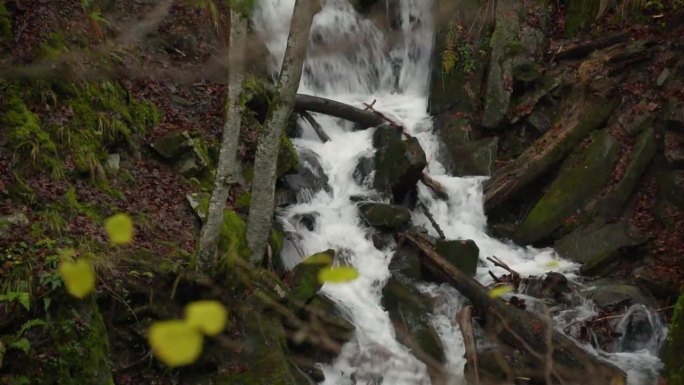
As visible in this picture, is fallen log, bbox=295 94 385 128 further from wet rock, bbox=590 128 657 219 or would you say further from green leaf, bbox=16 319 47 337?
green leaf, bbox=16 319 47 337

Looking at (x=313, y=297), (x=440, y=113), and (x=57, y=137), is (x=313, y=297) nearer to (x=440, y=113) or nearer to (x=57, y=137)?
(x=57, y=137)

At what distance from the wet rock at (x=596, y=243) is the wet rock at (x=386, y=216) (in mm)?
2873

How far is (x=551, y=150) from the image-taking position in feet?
36.0

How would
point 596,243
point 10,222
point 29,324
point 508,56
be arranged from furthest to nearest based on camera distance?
1. point 508,56
2. point 596,243
3. point 10,222
4. point 29,324

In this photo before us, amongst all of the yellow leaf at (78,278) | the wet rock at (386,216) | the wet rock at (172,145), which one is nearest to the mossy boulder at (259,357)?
the wet rock at (172,145)

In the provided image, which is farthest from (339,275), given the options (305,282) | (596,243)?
(596,243)

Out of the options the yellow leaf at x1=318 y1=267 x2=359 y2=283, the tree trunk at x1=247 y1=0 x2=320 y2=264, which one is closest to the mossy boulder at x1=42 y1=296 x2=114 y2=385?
the tree trunk at x1=247 y1=0 x2=320 y2=264

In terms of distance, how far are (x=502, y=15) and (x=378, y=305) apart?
8137 mm

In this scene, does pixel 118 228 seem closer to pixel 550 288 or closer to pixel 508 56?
pixel 550 288

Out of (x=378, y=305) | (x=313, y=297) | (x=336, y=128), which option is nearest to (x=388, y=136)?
(x=336, y=128)

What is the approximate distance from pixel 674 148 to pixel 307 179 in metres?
6.37

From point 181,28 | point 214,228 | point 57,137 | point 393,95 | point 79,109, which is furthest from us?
point 393,95

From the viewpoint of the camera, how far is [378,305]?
854 centimetres

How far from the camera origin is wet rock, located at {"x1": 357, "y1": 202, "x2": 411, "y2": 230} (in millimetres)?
9609
